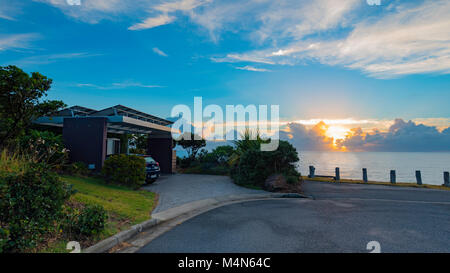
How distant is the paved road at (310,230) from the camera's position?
4.34 m

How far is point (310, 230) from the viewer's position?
5348 mm

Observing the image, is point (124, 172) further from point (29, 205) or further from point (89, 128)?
point (29, 205)

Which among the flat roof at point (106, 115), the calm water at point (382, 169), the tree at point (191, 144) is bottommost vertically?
the calm water at point (382, 169)

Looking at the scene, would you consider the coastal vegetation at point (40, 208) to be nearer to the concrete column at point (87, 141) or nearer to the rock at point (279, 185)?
the concrete column at point (87, 141)

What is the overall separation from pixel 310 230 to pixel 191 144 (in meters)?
19.0

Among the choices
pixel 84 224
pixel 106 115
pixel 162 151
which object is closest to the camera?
A: pixel 84 224

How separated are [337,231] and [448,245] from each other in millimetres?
1883

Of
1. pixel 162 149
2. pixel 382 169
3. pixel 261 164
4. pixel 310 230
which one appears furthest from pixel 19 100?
pixel 382 169

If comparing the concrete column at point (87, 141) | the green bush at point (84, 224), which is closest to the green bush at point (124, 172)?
the concrete column at point (87, 141)

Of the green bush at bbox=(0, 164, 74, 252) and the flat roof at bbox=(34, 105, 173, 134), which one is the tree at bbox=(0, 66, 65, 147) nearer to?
the flat roof at bbox=(34, 105, 173, 134)

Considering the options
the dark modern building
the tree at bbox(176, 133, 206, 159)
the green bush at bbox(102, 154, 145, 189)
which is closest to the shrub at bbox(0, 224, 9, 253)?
the green bush at bbox(102, 154, 145, 189)

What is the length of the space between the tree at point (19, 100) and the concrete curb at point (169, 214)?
574 cm

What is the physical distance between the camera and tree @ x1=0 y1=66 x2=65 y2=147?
7.38 meters
